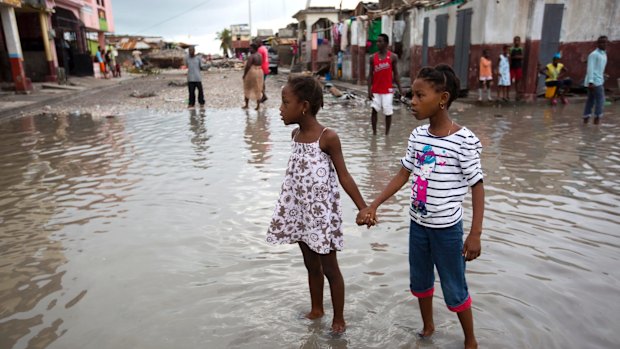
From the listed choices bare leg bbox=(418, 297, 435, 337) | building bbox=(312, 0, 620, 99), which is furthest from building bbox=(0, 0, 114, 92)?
bare leg bbox=(418, 297, 435, 337)

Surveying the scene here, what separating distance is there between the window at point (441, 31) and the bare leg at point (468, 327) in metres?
15.6

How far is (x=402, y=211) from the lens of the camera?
479 cm

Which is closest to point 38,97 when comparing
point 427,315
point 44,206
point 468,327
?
point 44,206

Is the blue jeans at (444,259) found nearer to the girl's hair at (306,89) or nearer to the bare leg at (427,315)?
the bare leg at (427,315)

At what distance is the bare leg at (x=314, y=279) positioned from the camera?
276 centimetres

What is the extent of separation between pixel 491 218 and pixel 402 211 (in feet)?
2.82

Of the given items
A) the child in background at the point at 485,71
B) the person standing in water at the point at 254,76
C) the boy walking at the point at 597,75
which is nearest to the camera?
the boy walking at the point at 597,75

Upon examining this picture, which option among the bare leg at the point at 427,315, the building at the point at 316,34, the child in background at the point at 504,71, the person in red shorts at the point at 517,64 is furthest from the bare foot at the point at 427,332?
the building at the point at 316,34

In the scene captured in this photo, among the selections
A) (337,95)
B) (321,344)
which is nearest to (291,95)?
(321,344)

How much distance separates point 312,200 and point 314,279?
1.79ft

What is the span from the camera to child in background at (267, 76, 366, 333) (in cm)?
260

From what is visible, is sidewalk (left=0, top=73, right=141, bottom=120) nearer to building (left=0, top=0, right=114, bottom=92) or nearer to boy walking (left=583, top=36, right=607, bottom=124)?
building (left=0, top=0, right=114, bottom=92)

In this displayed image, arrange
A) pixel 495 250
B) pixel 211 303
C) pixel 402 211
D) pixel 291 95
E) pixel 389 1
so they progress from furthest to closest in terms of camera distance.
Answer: pixel 389 1 → pixel 402 211 → pixel 495 250 → pixel 211 303 → pixel 291 95

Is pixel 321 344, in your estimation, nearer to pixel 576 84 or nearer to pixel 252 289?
pixel 252 289
